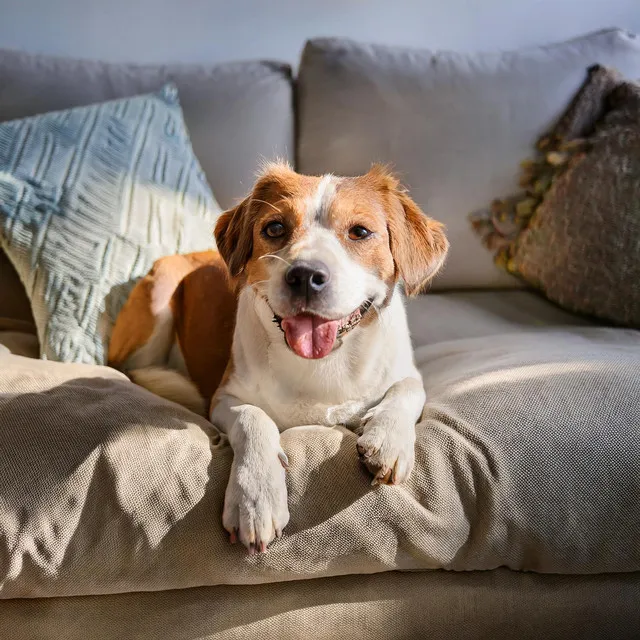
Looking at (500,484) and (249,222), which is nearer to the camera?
(500,484)

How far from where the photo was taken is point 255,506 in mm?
972

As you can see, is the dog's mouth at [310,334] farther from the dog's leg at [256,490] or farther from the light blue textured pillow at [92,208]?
the light blue textured pillow at [92,208]

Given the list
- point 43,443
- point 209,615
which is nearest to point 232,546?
point 209,615

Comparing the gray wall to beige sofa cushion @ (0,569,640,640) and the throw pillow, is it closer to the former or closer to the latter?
the throw pillow

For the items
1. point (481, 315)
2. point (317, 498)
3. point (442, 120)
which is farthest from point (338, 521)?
point (442, 120)

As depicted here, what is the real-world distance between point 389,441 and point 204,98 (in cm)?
152

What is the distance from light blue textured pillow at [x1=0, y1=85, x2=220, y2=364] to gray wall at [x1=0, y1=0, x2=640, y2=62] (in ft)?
2.39

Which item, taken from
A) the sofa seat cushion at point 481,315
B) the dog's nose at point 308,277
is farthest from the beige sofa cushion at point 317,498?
the sofa seat cushion at point 481,315

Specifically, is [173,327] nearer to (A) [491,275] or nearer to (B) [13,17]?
(A) [491,275]

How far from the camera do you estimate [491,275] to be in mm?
2166

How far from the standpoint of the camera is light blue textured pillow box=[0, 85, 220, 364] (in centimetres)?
168

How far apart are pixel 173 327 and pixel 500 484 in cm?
112

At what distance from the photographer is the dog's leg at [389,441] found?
40.8 inches

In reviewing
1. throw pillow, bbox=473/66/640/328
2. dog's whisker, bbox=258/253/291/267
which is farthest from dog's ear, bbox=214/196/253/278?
throw pillow, bbox=473/66/640/328
